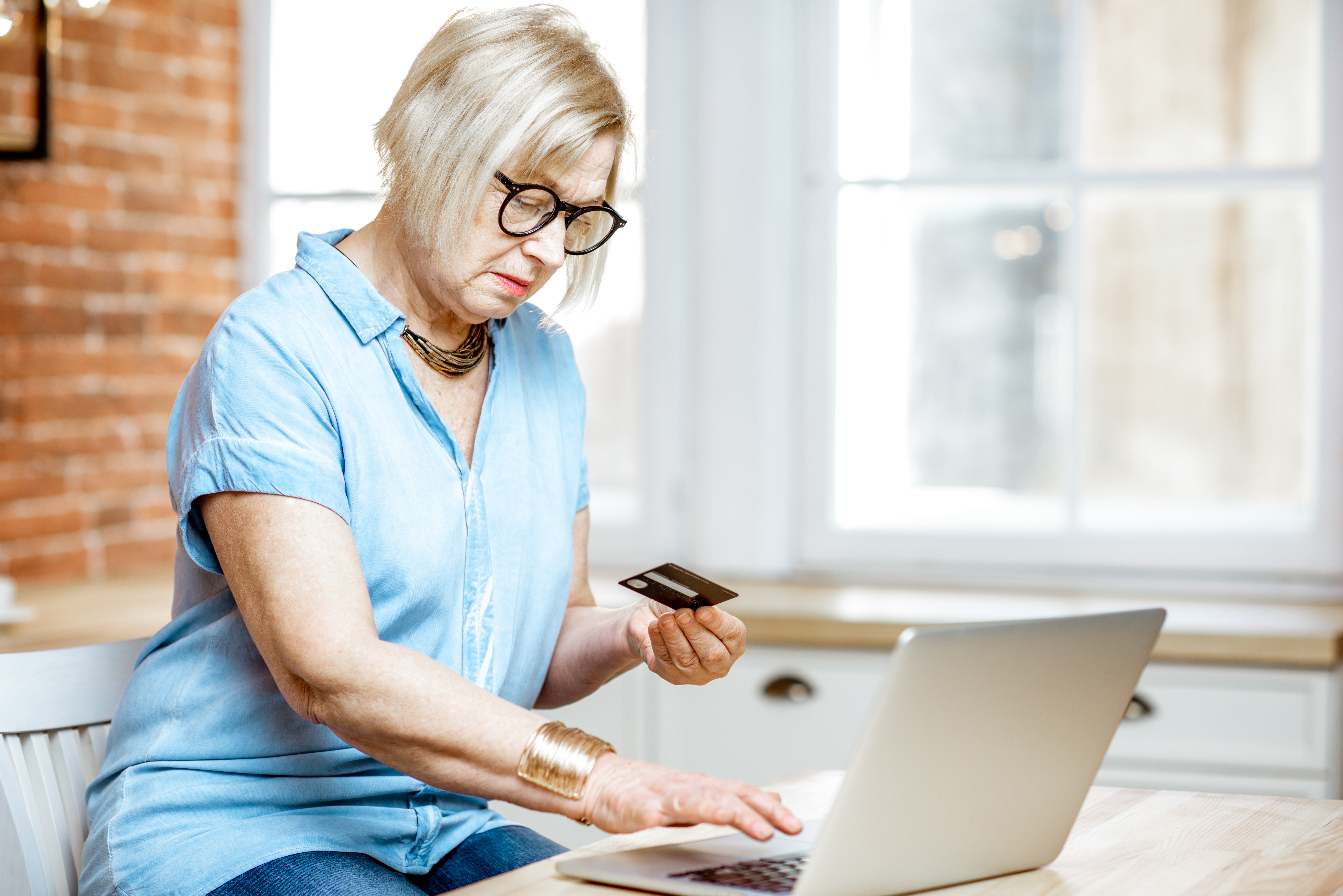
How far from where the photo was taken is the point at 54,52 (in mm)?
2518

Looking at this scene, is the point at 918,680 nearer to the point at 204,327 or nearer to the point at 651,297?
the point at 651,297

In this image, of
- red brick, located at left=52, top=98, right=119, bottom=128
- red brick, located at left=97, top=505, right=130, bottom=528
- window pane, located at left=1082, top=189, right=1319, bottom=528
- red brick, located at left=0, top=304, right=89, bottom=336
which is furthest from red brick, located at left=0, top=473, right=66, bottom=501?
window pane, located at left=1082, top=189, right=1319, bottom=528

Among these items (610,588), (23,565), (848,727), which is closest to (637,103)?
(610,588)

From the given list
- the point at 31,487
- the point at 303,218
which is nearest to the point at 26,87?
the point at 303,218

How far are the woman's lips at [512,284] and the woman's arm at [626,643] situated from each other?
1.10 ft

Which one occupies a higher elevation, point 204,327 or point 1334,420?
point 204,327

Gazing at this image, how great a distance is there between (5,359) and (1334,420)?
2.48m

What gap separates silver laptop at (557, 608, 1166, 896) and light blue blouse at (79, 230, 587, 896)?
0.35m

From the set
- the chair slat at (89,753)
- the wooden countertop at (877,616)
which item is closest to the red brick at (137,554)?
the wooden countertop at (877,616)

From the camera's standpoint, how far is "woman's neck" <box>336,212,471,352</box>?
4.52 ft

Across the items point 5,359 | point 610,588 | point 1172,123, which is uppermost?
point 1172,123

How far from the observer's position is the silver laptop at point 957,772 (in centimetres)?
89

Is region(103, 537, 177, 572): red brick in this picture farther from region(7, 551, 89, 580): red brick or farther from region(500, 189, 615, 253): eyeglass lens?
region(500, 189, 615, 253): eyeglass lens

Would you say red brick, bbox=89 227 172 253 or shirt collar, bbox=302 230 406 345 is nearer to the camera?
shirt collar, bbox=302 230 406 345
